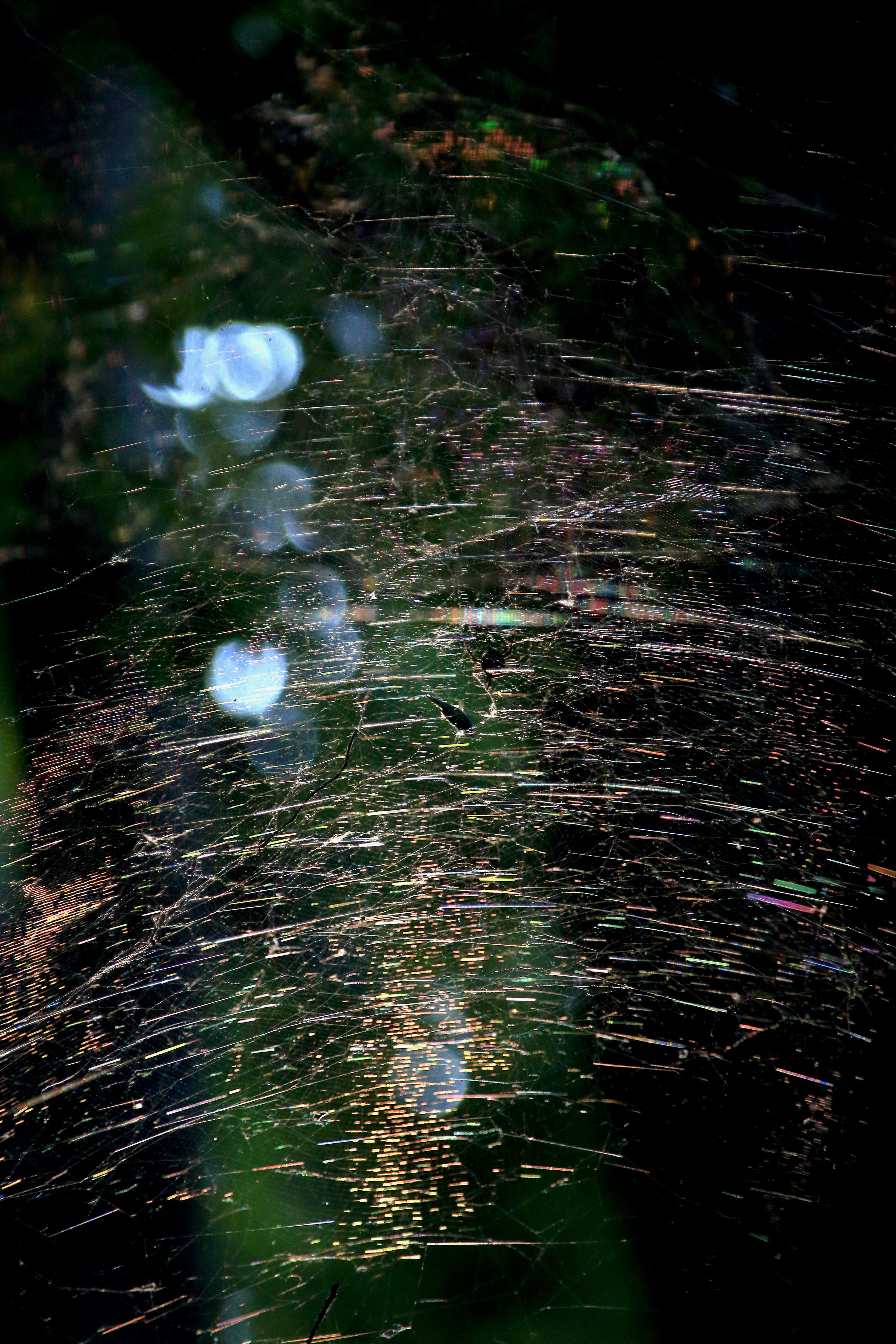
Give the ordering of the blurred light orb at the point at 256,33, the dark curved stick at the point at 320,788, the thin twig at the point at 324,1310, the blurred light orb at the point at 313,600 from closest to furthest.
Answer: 1. the thin twig at the point at 324,1310
2. the dark curved stick at the point at 320,788
3. the blurred light orb at the point at 313,600
4. the blurred light orb at the point at 256,33

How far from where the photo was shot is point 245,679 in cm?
85

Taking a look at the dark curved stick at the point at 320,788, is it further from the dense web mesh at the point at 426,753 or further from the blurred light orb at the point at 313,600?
the blurred light orb at the point at 313,600

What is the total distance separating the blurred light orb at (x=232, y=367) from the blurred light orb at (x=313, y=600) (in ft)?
0.71

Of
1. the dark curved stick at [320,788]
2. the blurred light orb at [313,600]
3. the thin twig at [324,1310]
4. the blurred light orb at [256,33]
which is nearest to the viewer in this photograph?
the thin twig at [324,1310]

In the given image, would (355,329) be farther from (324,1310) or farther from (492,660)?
(324,1310)

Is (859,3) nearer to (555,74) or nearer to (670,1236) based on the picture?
(555,74)

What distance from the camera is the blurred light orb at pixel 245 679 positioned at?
0.83 metres

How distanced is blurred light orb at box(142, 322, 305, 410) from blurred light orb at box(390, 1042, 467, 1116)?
70 centimetres

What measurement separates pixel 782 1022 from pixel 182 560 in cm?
73

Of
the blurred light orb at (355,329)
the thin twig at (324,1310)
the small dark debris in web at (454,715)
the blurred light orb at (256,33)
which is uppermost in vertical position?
the blurred light orb at (256,33)

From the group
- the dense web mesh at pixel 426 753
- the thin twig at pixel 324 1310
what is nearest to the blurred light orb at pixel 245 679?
the dense web mesh at pixel 426 753

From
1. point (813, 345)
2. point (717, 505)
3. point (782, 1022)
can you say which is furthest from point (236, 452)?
point (782, 1022)

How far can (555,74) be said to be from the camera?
98 centimetres

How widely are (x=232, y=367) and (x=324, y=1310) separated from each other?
0.90 meters
